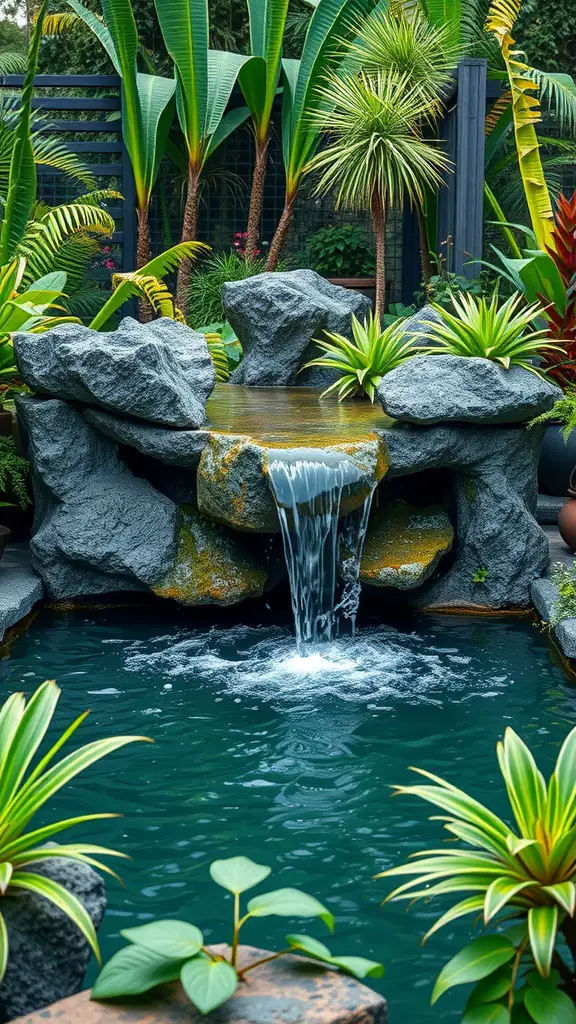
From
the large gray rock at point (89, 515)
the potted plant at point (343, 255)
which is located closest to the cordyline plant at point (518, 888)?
the large gray rock at point (89, 515)

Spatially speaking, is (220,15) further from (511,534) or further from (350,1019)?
(350,1019)

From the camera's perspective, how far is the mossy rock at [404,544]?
267 inches

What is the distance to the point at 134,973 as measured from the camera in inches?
98.0

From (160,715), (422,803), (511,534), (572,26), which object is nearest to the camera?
(422,803)

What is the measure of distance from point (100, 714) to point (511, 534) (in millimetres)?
3053

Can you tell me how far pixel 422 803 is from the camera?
435 centimetres

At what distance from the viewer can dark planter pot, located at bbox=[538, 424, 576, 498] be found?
26.8 ft

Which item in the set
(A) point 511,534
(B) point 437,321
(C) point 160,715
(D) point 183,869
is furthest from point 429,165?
(D) point 183,869

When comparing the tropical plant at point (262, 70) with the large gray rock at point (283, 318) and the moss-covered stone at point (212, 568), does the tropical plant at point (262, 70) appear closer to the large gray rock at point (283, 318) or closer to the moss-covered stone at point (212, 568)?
the large gray rock at point (283, 318)

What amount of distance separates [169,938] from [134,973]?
0.34ft

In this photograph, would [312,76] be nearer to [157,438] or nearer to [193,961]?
[157,438]

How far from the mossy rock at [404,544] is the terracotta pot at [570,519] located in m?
0.69

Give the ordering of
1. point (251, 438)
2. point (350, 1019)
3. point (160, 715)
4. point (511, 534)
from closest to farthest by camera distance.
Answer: point (350, 1019) < point (160, 715) < point (251, 438) < point (511, 534)

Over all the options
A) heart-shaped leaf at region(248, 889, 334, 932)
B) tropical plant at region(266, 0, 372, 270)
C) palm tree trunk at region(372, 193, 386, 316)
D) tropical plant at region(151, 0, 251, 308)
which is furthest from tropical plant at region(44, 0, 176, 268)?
heart-shaped leaf at region(248, 889, 334, 932)
